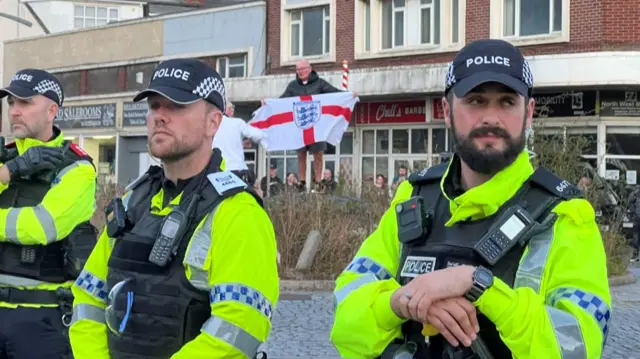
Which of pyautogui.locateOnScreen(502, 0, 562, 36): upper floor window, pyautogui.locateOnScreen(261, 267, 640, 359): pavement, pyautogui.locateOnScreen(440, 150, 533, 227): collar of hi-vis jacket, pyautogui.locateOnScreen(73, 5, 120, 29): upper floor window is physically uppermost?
pyautogui.locateOnScreen(73, 5, 120, 29): upper floor window

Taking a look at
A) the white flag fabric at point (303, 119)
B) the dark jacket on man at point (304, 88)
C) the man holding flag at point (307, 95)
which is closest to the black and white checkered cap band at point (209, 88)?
the man holding flag at point (307, 95)

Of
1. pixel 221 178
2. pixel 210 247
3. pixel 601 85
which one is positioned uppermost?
pixel 601 85

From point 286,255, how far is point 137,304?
28.7ft

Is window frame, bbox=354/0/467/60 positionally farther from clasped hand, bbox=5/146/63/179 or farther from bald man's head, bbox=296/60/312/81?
clasped hand, bbox=5/146/63/179

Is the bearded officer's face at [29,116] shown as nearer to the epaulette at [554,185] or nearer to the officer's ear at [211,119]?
the officer's ear at [211,119]

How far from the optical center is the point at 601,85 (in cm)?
2359

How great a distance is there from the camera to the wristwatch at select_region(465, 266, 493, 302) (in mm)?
2316

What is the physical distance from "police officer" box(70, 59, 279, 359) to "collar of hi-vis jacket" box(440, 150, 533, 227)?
80 cm

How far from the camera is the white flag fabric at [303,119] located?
1549 cm

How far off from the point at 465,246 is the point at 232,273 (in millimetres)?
856

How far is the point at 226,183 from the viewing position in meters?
3.16

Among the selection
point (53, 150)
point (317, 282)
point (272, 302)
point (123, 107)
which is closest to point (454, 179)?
point (272, 302)

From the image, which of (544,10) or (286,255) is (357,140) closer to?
(544,10)

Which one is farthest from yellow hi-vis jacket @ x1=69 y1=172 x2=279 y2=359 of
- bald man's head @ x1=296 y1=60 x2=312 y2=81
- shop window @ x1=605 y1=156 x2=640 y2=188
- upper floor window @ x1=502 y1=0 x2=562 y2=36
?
upper floor window @ x1=502 y1=0 x2=562 y2=36
